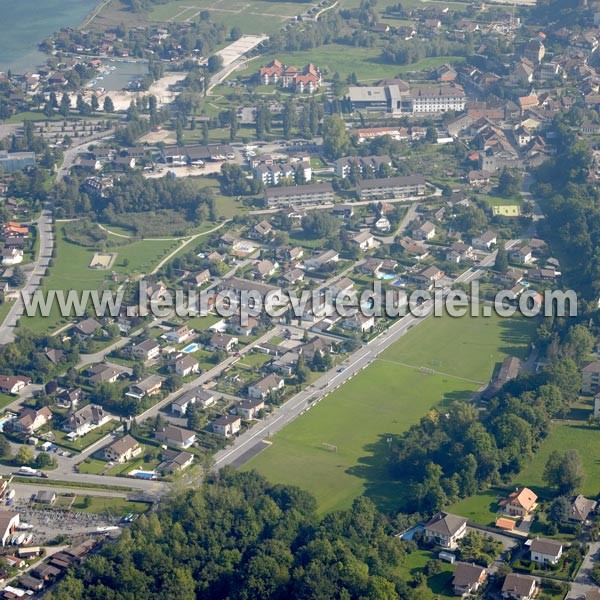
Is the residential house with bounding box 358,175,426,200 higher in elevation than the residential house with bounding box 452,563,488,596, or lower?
higher

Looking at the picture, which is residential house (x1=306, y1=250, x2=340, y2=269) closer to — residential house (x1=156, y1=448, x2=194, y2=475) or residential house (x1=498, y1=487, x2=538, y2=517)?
residential house (x1=156, y1=448, x2=194, y2=475)

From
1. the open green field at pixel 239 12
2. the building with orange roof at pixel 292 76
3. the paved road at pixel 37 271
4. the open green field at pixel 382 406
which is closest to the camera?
the open green field at pixel 382 406

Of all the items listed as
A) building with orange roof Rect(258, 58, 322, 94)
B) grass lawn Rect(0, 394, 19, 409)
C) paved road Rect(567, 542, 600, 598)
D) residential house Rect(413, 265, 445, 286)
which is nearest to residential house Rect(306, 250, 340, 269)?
residential house Rect(413, 265, 445, 286)

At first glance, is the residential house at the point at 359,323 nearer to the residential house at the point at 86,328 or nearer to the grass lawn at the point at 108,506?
the residential house at the point at 86,328

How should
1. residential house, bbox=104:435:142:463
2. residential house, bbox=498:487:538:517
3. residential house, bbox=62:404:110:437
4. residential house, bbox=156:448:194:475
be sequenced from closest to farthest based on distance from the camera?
residential house, bbox=498:487:538:517 → residential house, bbox=156:448:194:475 → residential house, bbox=104:435:142:463 → residential house, bbox=62:404:110:437

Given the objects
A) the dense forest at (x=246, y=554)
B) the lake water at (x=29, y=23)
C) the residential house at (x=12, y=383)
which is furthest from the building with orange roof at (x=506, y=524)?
the lake water at (x=29, y=23)
